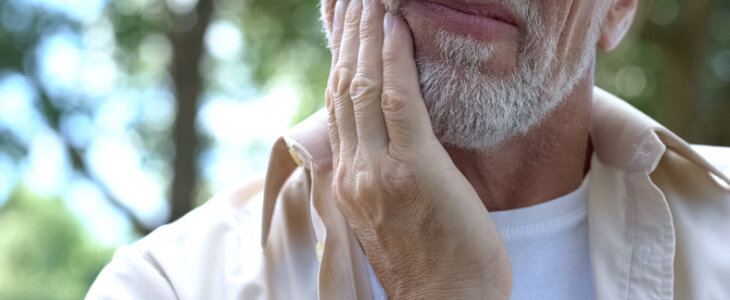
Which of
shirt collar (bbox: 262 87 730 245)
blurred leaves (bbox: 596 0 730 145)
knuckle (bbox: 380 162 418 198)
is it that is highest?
knuckle (bbox: 380 162 418 198)

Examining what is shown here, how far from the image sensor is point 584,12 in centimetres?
226

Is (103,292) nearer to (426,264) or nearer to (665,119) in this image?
(426,264)

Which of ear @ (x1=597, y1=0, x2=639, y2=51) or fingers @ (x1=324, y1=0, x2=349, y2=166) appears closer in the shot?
fingers @ (x1=324, y1=0, x2=349, y2=166)

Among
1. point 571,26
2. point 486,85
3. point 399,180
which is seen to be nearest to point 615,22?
point 571,26

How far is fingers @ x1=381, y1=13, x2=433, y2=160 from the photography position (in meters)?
1.81

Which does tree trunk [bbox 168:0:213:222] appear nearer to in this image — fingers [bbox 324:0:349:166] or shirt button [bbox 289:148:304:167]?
shirt button [bbox 289:148:304:167]

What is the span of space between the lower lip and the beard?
2cm

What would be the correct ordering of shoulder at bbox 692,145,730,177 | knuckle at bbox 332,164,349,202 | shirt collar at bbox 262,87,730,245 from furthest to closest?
shoulder at bbox 692,145,730,177
shirt collar at bbox 262,87,730,245
knuckle at bbox 332,164,349,202

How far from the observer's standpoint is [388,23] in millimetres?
1945

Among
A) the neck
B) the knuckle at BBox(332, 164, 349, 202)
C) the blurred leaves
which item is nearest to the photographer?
the knuckle at BBox(332, 164, 349, 202)

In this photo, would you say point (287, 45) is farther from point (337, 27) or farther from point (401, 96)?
point (401, 96)

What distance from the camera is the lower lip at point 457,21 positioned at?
1.97 meters

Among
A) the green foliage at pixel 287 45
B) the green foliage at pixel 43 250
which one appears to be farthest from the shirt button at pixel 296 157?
the green foliage at pixel 43 250

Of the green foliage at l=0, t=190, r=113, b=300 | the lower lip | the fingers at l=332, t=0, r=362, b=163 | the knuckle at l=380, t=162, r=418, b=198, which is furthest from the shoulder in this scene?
the green foliage at l=0, t=190, r=113, b=300
